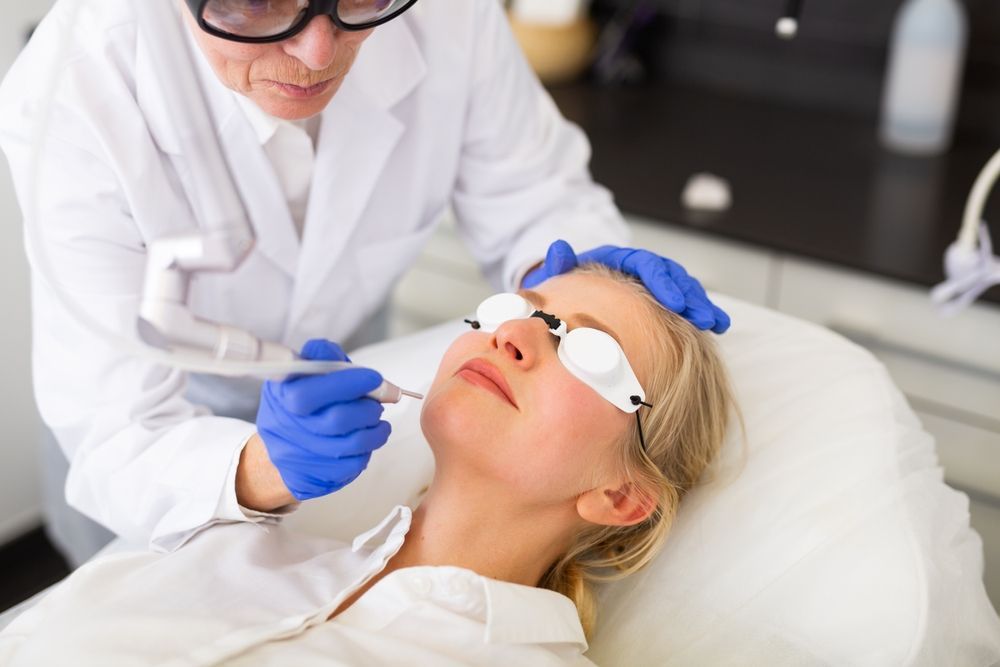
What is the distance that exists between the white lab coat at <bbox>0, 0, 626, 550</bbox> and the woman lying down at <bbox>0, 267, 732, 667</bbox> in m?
0.12

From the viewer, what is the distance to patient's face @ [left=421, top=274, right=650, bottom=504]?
1284mm

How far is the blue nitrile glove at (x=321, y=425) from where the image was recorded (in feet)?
3.69

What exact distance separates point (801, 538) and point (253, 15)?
35.9 inches

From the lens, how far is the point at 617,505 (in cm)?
137

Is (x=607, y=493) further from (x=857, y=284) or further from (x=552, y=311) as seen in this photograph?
(x=857, y=284)

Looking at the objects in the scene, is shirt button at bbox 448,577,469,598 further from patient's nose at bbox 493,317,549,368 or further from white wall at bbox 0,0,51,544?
white wall at bbox 0,0,51,544

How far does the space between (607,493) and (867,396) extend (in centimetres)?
46

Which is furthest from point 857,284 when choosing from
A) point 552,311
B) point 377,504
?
point 377,504

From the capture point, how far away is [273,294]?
160 centimetres

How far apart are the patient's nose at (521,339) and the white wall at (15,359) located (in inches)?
57.4

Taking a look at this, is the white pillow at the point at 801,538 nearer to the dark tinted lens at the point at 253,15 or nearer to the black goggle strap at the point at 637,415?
the black goggle strap at the point at 637,415

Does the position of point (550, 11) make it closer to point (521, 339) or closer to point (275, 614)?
point (521, 339)

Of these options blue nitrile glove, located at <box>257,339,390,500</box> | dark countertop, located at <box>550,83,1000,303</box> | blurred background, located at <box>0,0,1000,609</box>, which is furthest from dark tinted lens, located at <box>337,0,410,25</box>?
dark countertop, located at <box>550,83,1000,303</box>

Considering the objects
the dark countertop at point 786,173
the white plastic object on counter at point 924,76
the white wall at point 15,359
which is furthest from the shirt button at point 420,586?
the white plastic object on counter at point 924,76
